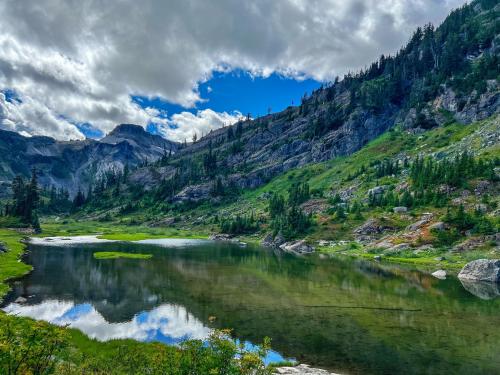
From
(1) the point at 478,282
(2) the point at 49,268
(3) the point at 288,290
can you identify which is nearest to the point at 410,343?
(3) the point at 288,290

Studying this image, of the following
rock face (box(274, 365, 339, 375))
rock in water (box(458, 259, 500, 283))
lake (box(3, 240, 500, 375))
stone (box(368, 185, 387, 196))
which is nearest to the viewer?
rock face (box(274, 365, 339, 375))

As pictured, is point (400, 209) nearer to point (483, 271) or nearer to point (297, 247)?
point (297, 247)

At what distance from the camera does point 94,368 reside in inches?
882

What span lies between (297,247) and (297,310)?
102 meters

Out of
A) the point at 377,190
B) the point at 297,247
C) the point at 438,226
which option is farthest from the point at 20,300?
the point at 377,190

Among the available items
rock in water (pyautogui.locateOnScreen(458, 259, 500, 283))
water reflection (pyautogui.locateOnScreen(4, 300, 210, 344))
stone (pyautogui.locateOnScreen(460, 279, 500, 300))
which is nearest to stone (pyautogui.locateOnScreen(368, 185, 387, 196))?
rock in water (pyautogui.locateOnScreen(458, 259, 500, 283))

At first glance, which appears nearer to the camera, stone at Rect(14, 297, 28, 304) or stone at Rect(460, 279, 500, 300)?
stone at Rect(14, 297, 28, 304)

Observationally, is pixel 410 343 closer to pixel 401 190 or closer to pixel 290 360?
pixel 290 360

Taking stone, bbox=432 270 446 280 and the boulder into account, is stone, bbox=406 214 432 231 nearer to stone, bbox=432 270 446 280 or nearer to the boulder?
the boulder

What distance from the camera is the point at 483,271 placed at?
81750 millimetres

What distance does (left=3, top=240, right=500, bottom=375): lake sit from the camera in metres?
36.0

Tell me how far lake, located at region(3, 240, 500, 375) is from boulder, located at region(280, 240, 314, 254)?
57.6 metres

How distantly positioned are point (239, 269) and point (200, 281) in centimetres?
1953

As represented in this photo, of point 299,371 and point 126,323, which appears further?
point 126,323
